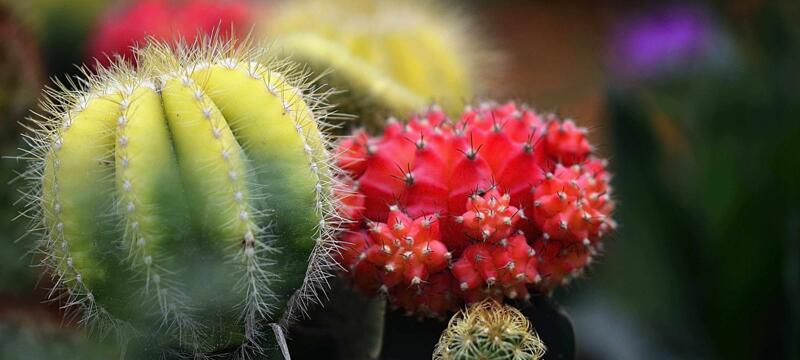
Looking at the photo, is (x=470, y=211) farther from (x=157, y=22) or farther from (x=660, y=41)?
(x=660, y=41)

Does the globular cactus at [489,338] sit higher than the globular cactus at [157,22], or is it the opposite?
the globular cactus at [157,22]

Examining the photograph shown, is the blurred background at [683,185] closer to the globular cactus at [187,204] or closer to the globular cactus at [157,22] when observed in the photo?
the globular cactus at [157,22]

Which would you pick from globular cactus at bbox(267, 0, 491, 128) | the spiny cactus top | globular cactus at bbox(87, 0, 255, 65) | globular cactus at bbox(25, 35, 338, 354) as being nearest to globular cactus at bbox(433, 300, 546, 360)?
the spiny cactus top

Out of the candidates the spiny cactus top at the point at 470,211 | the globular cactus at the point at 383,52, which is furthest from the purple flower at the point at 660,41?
the spiny cactus top at the point at 470,211

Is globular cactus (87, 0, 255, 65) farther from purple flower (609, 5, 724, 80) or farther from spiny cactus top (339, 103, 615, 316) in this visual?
purple flower (609, 5, 724, 80)

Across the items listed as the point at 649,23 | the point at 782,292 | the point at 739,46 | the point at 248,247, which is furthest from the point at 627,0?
the point at 248,247

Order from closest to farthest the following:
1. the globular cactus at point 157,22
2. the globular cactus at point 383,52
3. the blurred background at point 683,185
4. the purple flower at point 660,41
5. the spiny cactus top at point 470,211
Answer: the spiny cactus top at point 470,211
the globular cactus at point 383,52
the blurred background at point 683,185
the globular cactus at point 157,22
the purple flower at point 660,41

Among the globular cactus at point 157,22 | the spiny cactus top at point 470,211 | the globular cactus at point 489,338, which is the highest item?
the globular cactus at point 157,22
